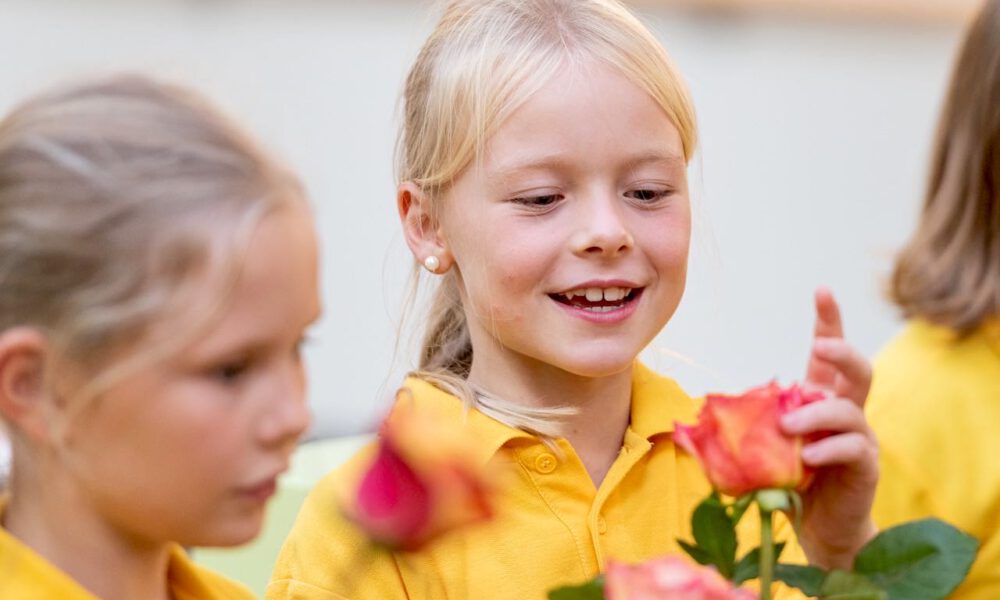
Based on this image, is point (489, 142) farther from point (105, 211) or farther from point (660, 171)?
point (105, 211)

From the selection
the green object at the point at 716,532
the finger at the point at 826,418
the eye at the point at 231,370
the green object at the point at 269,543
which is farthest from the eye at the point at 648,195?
the green object at the point at 269,543

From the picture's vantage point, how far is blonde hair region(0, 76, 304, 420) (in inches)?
33.6

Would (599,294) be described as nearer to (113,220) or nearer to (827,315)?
(827,315)

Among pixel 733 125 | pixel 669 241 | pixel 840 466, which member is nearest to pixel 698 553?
pixel 840 466

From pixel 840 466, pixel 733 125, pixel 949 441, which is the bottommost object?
pixel 733 125

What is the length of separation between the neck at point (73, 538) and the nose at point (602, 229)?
428 millimetres

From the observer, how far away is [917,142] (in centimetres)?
382

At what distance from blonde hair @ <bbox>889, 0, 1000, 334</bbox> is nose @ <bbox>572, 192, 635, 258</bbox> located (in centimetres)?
60

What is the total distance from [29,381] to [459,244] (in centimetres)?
48

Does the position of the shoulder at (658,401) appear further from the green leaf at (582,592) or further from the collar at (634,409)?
the green leaf at (582,592)

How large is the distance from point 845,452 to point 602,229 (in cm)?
26

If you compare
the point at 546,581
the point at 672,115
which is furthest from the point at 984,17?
the point at 546,581

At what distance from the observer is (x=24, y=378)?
88 cm

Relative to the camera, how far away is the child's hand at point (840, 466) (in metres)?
1.11
